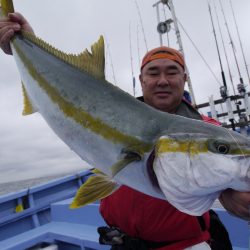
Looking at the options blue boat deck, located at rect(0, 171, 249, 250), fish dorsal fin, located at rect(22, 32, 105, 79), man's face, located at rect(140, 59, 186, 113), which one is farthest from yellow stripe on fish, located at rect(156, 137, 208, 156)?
blue boat deck, located at rect(0, 171, 249, 250)

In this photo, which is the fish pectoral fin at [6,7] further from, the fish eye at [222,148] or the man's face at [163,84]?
the fish eye at [222,148]

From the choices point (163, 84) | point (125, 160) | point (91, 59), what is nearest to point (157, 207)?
point (125, 160)

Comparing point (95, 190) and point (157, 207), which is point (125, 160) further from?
point (157, 207)

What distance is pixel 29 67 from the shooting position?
2.63 meters

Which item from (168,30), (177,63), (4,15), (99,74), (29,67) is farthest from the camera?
(168,30)

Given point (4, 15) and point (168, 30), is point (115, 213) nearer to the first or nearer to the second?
point (4, 15)

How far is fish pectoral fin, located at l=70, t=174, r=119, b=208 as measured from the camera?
7.07ft

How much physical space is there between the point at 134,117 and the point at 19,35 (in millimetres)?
1389

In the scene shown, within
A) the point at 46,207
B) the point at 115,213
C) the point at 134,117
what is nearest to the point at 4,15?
the point at 134,117

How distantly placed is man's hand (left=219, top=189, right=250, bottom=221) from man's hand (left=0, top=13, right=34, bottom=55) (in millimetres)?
2151

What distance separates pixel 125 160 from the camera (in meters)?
1.94

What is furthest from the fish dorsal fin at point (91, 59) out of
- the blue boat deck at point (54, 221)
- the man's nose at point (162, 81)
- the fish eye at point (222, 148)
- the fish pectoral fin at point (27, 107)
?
the blue boat deck at point (54, 221)

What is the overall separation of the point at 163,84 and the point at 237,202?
1463 mm

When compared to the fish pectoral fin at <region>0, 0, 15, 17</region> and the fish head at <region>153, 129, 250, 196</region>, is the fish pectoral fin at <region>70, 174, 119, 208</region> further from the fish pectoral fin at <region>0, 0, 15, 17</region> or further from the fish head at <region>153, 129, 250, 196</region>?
the fish pectoral fin at <region>0, 0, 15, 17</region>
